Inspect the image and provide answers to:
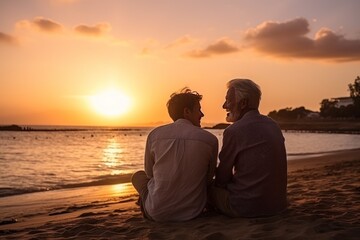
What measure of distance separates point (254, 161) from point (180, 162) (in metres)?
0.79

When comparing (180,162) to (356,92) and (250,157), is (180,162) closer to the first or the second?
(250,157)

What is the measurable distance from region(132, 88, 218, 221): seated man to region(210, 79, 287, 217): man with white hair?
0.23 metres

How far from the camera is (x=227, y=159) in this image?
4.29 m

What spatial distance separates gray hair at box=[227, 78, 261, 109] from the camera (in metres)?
4.23

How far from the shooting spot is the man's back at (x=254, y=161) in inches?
164

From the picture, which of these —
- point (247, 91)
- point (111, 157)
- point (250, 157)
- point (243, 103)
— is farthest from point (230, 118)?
point (111, 157)

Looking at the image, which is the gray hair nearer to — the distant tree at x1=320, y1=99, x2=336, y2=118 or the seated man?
the seated man

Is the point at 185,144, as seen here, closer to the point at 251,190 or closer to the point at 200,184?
the point at 200,184

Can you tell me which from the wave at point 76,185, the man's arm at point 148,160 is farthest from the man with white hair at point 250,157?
the wave at point 76,185

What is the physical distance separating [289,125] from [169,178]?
113 metres

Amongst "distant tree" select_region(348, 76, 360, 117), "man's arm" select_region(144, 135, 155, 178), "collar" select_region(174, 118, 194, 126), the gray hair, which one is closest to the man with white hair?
the gray hair

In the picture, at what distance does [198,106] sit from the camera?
14.5ft

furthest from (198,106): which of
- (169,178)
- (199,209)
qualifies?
(199,209)

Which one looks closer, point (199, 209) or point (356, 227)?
point (356, 227)
